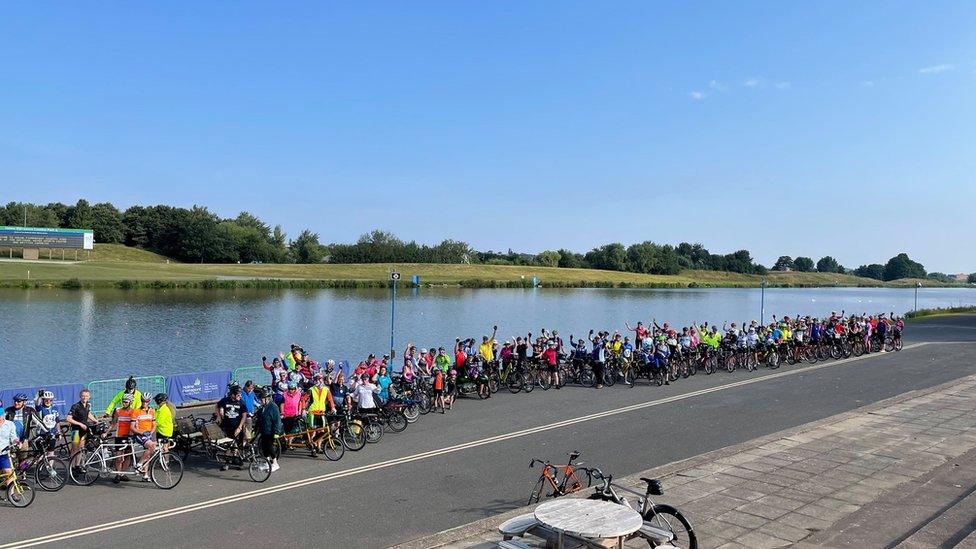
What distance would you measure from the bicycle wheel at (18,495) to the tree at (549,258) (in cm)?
14419

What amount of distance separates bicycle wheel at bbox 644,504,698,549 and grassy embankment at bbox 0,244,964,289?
77398 mm

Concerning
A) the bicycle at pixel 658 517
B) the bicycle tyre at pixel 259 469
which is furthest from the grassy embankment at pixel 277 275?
the bicycle at pixel 658 517

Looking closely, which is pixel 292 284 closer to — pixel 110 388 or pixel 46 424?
pixel 110 388

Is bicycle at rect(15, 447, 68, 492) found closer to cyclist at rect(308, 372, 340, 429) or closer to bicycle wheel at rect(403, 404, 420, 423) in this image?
cyclist at rect(308, 372, 340, 429)

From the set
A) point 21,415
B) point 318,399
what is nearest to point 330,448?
point 318,399

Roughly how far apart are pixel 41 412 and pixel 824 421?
52.4 ft

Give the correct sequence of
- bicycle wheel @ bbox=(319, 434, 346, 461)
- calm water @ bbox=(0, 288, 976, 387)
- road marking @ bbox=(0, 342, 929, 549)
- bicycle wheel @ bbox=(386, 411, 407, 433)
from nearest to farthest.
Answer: road marking @ bbox=(0, 342, 929, 549)
bicycle wheel @ bbox=(319, 434, 346, 461)
bicycle wheel @ bbox=(386, 411, 407, 433)
calm water @ bbox=(0, 288, 976, 387)

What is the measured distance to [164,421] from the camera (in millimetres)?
12141

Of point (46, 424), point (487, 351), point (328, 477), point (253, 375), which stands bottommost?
point (328, 477)

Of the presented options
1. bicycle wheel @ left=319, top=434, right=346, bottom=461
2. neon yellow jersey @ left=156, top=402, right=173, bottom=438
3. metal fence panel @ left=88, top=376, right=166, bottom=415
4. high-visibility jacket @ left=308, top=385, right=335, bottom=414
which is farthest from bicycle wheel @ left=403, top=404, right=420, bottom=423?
metal fence panel @ left=88, top=376, right=166, bottom=415

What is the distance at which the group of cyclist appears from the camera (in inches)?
471

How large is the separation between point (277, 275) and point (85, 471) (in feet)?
305

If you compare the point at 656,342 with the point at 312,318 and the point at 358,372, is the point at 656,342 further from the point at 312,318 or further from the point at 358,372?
the point at 312,318

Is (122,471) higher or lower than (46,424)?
lower
